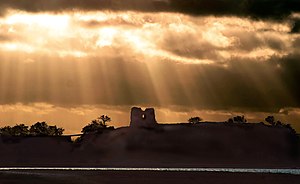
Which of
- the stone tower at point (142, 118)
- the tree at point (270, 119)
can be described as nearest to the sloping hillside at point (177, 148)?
the stone tower at point (142, 118)

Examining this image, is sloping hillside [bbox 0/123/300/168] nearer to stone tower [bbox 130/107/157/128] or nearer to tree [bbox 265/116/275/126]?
stone tower [bbox 130/107/157/128]

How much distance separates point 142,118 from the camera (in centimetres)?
15438

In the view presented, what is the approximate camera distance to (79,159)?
→ 530 feet

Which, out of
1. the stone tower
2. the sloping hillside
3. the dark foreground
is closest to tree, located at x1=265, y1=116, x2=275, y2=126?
the sloping hillside

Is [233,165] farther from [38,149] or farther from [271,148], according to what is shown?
[38,149]

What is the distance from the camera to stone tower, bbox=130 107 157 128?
14950 cm

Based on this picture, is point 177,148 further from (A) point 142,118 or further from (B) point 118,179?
(B) point 118,179

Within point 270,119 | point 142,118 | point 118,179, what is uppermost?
point 270,119

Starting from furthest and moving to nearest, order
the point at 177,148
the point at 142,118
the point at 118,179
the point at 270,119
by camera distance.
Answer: the point at 270,119
the point at 177,148
the point at 142,118
the point at 118,179

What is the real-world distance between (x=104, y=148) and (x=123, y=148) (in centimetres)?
525

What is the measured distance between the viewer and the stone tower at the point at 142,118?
490 ft

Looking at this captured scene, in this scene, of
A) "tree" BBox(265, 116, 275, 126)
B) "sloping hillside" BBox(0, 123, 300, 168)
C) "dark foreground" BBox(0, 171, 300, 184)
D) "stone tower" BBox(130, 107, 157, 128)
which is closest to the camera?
"dark foreground" BBox(0, 171, 300, 184)

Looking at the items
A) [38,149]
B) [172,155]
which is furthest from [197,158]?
[38,149]

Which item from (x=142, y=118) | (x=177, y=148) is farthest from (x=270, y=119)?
(x=142, y=118)
